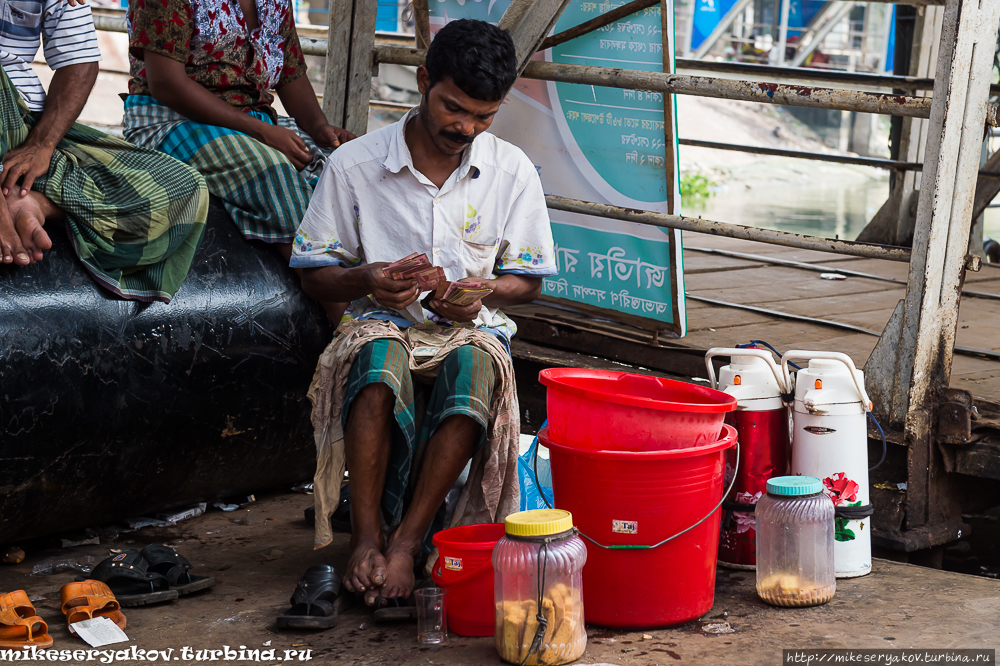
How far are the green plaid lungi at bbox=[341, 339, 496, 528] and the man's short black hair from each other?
2.15ft

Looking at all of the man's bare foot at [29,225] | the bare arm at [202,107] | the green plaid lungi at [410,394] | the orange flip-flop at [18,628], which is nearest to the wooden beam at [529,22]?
the bare arm at [202,107]

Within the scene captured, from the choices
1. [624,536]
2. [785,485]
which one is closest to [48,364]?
[624,536]

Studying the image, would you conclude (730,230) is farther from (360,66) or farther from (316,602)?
(360,66)

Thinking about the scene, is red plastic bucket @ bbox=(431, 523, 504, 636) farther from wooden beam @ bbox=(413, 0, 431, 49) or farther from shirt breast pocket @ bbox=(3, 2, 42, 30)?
wooden beam @ bbox=(413, 0, 431, 49)

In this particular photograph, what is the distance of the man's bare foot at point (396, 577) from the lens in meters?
2.54

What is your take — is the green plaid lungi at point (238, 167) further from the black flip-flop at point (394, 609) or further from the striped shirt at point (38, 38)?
the black flip-flop at point (394, 609)

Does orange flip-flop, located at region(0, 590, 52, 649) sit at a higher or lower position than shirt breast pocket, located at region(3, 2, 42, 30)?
lower

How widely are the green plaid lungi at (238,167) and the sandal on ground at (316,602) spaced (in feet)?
4.15

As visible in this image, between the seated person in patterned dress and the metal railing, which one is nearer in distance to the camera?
the seated person in patterned dress

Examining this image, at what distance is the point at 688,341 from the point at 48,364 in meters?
2.21

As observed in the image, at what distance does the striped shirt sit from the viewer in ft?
9.94

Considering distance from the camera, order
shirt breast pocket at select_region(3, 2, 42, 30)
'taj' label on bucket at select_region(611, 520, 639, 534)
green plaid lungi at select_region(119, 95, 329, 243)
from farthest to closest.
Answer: green plaid lungi at select_region(119, 95, 329, 243) → shirt breast pocket at select_region(3, 2, 42, 30) → 'taj' label on bucket at select_region(611, 520, 639, 534)

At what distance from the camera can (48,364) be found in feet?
9.12

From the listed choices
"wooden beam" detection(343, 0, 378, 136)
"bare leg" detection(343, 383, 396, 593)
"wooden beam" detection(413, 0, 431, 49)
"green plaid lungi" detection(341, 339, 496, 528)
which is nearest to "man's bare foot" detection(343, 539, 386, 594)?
"bare leg" detection(343, 383, 396, 593)
